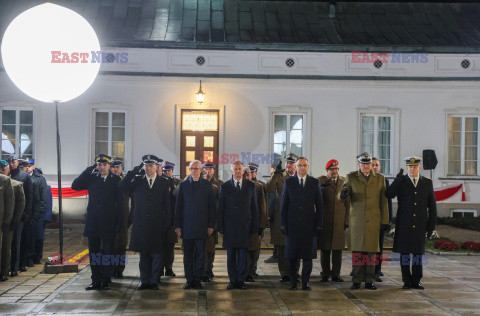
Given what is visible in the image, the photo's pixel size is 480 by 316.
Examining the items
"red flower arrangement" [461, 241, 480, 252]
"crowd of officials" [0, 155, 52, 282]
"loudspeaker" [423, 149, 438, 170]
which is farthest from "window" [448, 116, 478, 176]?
"crowd of officials" [0, 155, 52, 282]

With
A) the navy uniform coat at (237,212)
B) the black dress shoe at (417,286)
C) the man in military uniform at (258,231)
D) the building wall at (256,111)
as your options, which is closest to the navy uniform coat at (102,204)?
the navy uniform coat at (237,212)

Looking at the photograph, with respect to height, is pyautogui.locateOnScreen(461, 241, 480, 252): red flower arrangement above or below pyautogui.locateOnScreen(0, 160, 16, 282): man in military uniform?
below

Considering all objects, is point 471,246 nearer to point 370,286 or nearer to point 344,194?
point 370,286

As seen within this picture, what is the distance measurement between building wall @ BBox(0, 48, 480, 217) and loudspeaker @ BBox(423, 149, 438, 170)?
2.05ft

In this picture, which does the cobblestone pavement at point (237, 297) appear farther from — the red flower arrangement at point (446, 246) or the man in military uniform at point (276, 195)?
the red flower arrangement at point (446, 246)

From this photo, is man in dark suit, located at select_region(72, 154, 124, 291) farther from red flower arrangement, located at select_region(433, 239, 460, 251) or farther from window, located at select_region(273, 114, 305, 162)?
window, located at select_region(273, 114, 305, 162)

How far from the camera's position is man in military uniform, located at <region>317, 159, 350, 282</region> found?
1045 cm

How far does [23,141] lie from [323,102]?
31.1 feet

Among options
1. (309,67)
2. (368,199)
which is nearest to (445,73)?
(309,67)

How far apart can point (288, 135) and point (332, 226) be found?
990cm

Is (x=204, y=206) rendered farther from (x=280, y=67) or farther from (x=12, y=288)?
(x=280, y=67)

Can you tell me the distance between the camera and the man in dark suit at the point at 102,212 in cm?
972

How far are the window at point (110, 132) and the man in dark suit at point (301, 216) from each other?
10.9 m

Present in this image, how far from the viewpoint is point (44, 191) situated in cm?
1231
